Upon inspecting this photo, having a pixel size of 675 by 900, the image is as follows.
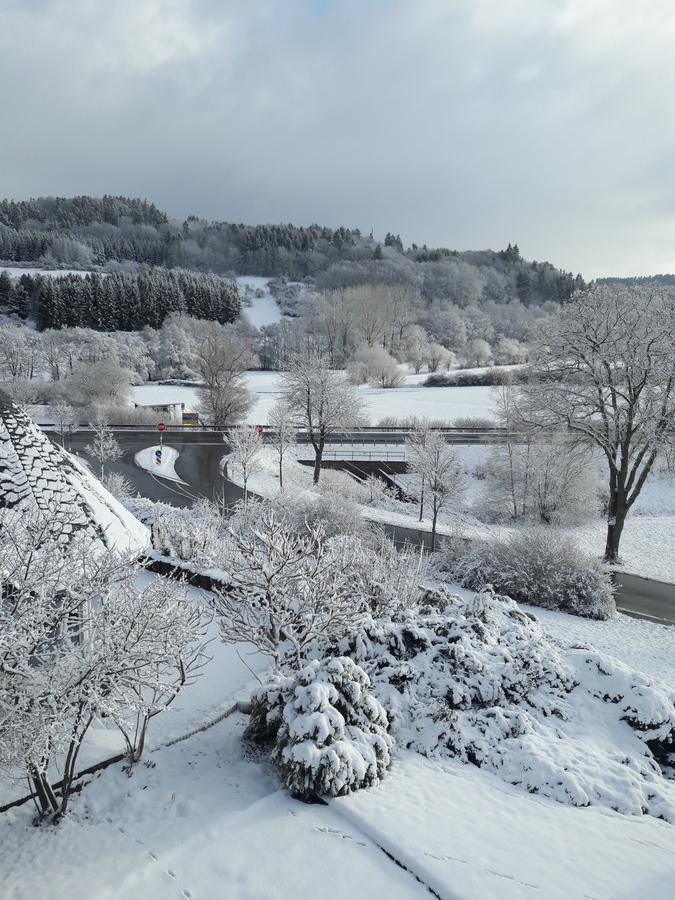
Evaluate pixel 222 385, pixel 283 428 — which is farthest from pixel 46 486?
pixel 222 385

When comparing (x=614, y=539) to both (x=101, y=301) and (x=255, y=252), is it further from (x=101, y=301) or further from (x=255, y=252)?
(x=255, y=252)

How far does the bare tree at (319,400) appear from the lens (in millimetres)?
32500

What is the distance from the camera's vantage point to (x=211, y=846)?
5727 mm

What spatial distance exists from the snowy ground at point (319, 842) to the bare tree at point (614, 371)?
14973mm

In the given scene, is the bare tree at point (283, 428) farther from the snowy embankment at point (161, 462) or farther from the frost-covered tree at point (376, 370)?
the frost-covered tree at point (376, 370)

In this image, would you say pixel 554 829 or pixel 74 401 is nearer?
pixel 554 829

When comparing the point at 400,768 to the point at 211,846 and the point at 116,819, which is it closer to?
the point at 211,846

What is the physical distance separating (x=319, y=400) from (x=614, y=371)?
1811cm

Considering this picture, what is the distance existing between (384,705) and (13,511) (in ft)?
22.8

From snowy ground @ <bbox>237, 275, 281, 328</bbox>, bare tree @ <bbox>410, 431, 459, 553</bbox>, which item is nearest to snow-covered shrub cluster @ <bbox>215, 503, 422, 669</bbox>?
bare tree @ <bbox>410, 431, 459, 553</bbox>

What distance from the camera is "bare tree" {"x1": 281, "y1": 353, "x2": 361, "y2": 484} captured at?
32500 mm

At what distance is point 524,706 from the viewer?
28.3ft

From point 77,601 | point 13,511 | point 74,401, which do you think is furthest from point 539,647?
point 74,401

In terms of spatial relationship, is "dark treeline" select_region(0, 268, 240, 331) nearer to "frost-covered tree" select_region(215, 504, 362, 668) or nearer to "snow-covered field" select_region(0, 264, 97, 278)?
"snow-covered field" select_region(0, 264, 97, 278)
